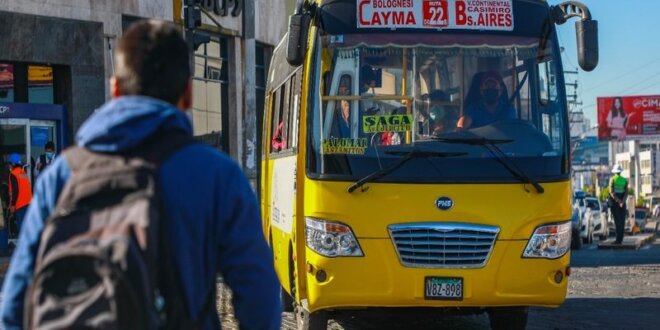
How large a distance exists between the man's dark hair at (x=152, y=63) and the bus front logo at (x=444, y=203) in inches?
242

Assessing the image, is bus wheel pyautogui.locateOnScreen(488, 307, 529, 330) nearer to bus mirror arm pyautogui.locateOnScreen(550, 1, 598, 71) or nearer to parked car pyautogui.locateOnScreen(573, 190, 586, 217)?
bus mirror arm pyautogui.locateOnScreen(550, 1, 598, 71)

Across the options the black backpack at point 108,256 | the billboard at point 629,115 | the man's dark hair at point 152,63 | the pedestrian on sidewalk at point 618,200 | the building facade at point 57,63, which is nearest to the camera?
the black backpack at point 108,256

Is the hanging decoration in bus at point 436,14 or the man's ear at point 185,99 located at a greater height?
the hanging decoration in bus at point 436,14

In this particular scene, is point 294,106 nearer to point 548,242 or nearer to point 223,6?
point 548,242

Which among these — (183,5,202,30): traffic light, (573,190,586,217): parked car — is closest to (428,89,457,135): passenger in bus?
(183,5,202,30): traffic light

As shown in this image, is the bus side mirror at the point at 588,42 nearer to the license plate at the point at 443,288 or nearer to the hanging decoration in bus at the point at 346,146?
the hanging decoration in bus at the point at 346,146

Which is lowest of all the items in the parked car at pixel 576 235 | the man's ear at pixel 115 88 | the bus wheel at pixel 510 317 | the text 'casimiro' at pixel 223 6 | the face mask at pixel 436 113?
the parked car at pixel 576 235

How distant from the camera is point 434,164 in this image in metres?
9.41

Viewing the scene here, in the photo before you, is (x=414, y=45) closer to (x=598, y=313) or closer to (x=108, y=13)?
(x=598, y=313)

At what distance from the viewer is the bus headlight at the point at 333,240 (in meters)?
9.30

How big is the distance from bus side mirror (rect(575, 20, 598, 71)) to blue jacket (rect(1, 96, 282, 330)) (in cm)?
667

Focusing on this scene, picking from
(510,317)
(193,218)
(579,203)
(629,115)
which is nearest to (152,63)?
(193,218)

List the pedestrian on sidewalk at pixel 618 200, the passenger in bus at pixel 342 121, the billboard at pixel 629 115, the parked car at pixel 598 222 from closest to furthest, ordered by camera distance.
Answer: the passenger in bus at pixel 342 121, the pedestrian on sidewalk at pixel 618 200, the parked car at pixel 598 222, the billboard at pixel 629 115

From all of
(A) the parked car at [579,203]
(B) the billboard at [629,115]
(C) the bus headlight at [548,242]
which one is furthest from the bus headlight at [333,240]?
(B) the billboard at [629,115]
